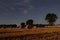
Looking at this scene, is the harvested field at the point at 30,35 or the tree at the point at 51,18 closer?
the harvested field at the point at 30,35

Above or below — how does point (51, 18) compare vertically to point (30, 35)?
above

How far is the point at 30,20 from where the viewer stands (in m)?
114

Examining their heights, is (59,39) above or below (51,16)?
below

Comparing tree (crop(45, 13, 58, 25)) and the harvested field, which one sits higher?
tree (crop(45, 13, 58, 25))

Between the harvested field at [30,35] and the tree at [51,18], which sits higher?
the tree at [51,18]

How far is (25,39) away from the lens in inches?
655

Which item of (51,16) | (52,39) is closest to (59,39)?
(52,39)

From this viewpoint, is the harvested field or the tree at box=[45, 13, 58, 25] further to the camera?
the tree at box=[45, 13, 58, 25]

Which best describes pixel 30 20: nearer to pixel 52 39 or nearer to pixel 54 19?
pixel 54 19

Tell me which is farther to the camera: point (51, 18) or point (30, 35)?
point (51, 18)

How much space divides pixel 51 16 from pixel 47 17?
413 centimetres

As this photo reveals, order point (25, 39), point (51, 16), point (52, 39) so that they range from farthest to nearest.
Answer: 1. point (51, 16)
2. point (52, 39)
3. point (25, 39)

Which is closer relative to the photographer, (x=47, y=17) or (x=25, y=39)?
(x=25, y=39)

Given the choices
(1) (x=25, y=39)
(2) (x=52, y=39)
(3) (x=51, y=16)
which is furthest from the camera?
(3) (x=51, y=16)
